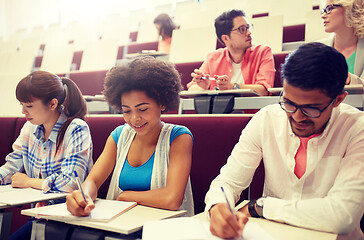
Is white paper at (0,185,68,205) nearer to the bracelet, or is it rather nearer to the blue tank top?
the blue tank top

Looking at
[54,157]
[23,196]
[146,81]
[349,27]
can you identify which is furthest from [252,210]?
[349,27]

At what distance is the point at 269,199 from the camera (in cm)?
57

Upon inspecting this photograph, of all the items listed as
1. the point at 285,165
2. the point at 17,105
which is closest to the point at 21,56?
the point at 17,105

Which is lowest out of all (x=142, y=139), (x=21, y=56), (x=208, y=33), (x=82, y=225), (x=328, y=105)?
(x=82, y=225)

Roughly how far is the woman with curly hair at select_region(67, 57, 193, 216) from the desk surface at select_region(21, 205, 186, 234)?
0.29 ft

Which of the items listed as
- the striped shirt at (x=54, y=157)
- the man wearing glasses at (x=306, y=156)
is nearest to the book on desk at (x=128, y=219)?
the man wearing glasses at (x=306, y=156)

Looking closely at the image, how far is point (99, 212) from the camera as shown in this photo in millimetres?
598

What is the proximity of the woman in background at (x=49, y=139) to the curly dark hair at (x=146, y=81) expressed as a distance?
176 mm

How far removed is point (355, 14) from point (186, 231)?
1.11m

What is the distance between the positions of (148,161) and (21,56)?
2.08 m

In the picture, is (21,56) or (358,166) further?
(21,56)

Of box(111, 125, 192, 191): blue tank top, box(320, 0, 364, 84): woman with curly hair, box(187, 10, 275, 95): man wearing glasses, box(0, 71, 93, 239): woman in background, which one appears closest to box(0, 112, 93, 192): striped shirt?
box(0, 71, 93, 239): woman in background

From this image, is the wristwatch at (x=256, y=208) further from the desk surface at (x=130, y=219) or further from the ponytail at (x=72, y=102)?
the ponytail at (x=72, y=102)

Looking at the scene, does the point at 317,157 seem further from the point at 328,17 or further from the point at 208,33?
the point at 208,33
